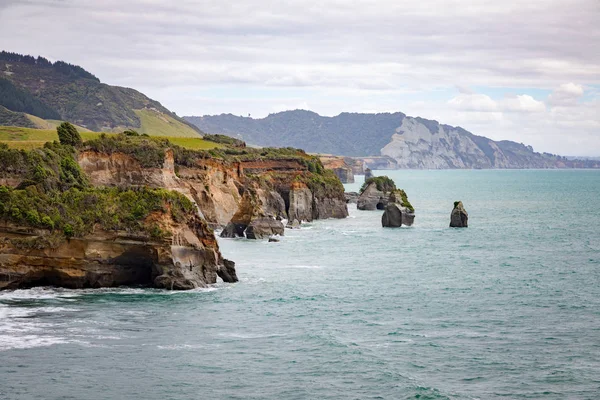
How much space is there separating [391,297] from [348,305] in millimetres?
4596

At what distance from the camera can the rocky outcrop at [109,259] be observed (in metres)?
56.7

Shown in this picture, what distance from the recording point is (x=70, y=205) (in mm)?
60625

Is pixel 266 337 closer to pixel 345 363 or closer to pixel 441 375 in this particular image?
pixel 345 363

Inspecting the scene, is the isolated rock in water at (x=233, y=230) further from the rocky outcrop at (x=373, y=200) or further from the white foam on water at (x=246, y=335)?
the rocky outcrop at (x=373, y=200)

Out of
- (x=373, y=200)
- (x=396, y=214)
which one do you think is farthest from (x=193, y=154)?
(x=373, y=200)

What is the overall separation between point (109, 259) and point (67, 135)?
45030 millimetres

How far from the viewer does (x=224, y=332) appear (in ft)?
162

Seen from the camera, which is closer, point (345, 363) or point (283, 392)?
point (283, 392)

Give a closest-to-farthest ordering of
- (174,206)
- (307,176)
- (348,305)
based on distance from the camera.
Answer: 1. (348,305)
2. (174,206)
3. (307,176)

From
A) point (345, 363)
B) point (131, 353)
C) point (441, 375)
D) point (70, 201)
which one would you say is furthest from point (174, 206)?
point (441, 375)

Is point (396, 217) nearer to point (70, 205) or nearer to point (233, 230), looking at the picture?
point (233, 230)

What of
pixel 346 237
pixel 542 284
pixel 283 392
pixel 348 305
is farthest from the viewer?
pixel 346 237

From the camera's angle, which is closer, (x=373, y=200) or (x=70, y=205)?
(x=70, y=205)

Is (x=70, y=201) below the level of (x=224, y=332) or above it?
above
